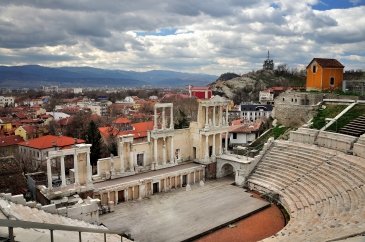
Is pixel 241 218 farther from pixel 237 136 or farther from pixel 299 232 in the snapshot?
pixel 237 136

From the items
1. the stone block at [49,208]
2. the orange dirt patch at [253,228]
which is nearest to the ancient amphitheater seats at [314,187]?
the orange dirt patch at [253,228]

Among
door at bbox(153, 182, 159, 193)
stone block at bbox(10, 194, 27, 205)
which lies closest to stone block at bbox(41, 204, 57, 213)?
stone block at bbox(10, 194, 27, 205)

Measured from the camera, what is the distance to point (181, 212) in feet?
72.8

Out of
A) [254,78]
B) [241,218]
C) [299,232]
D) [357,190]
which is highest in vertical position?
[254,78]

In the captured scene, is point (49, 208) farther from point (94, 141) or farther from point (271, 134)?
point (271, 134)

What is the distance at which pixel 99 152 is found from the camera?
36.6m

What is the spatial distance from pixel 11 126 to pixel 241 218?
191ft

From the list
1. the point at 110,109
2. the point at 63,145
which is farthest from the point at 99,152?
the point at 110,109

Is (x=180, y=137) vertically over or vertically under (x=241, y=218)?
over

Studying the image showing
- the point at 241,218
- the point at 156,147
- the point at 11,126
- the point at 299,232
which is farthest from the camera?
the point at 11,126

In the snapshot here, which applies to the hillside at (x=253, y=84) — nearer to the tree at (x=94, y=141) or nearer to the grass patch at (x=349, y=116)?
the tree at (x=94, y=141)

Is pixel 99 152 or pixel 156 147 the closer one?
pixel 156 147

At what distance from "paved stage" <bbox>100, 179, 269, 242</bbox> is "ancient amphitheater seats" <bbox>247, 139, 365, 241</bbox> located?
2.28m

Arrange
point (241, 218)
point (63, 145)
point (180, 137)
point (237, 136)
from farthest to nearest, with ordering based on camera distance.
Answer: point (237, 136) → point (63, 145) → point (180, 137) → point (241, 218)
